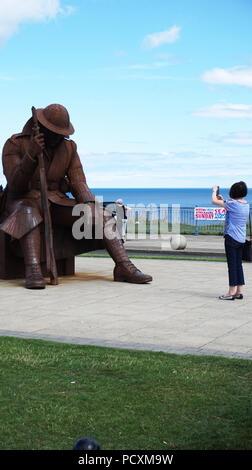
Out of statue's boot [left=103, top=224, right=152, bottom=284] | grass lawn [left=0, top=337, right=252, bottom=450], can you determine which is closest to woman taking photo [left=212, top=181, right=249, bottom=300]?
statue's boot [left=103, top=224, right=152, bottom=284]

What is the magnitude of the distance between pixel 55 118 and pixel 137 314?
4023 millimetres

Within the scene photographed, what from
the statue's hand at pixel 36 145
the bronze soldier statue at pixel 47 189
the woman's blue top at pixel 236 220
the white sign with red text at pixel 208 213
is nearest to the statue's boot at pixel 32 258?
the bronze soldier statue at pixel 47 189

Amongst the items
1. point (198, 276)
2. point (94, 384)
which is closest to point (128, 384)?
point (94, 384)

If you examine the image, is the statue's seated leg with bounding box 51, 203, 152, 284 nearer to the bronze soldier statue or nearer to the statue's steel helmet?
the bronze soldier statue

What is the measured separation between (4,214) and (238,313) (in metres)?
4.93

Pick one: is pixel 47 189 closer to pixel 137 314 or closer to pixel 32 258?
pixel 32 258

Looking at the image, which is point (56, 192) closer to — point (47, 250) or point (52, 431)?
point (47, 250)

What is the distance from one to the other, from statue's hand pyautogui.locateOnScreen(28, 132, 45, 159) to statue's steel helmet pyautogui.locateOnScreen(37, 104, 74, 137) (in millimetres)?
369

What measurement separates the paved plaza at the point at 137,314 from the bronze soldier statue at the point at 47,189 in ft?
1.68

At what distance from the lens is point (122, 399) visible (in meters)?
4.67

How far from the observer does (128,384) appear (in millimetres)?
5059

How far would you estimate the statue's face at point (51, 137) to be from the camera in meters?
10.9

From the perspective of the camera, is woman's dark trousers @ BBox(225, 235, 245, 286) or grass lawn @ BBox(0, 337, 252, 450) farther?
woman's dark trousers @ BBox(225, 235, 245, 286)

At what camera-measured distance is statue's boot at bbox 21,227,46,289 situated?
10.6 metres
